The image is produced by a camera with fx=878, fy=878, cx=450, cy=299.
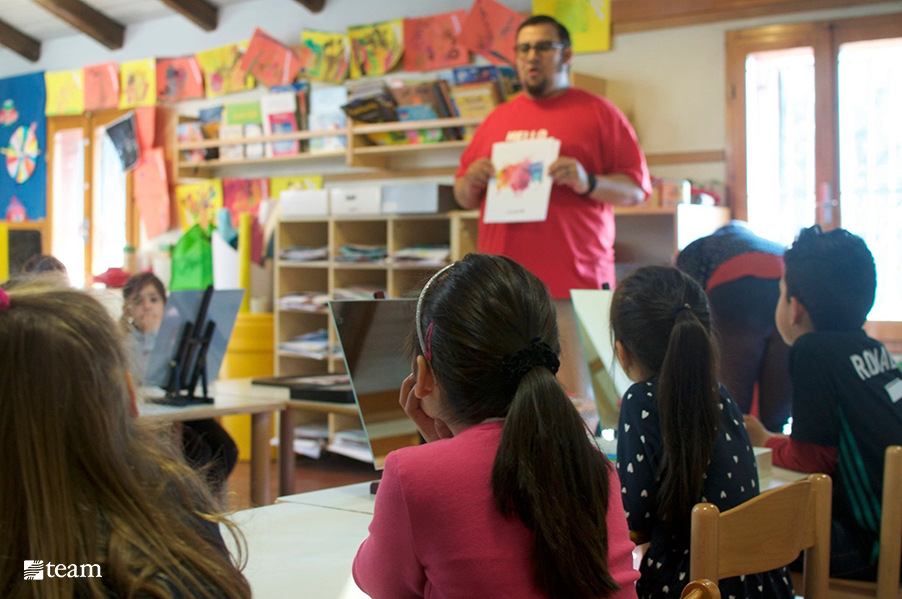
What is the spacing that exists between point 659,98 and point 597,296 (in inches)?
100

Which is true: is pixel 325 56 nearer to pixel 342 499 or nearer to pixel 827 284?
pixel 827 284

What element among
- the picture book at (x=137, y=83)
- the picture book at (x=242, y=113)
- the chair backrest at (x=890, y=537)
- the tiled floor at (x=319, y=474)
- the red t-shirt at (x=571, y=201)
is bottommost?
the tiled floor at (x=319, y=474)

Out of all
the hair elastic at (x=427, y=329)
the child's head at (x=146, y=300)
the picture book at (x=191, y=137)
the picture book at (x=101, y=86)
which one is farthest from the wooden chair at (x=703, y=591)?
the picture book at (x=101, y=86)

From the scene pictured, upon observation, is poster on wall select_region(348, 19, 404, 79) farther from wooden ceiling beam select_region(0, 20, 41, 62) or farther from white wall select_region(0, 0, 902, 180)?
wooden ceiling beam select_region(0, 20, 41, 62)

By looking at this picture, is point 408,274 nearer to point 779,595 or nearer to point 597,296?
point 597,296

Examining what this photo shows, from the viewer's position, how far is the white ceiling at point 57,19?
21.4ft

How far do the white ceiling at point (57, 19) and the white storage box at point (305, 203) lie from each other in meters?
1.85

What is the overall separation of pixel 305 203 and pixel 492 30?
1427 mm

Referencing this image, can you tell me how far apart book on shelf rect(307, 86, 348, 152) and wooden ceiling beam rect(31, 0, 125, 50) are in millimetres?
2169

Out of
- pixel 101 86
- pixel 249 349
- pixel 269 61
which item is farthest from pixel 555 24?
pixel 101 86

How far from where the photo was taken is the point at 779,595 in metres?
1.45

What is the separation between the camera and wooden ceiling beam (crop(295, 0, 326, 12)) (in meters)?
5.55

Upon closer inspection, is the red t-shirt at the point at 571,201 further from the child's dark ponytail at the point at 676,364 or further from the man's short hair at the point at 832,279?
the child's dark ponytail at the point at 676,364

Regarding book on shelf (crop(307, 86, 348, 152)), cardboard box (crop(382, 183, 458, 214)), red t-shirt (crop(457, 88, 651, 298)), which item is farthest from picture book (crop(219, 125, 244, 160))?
red t-shirt (crop(457, 88, 651, 298))
